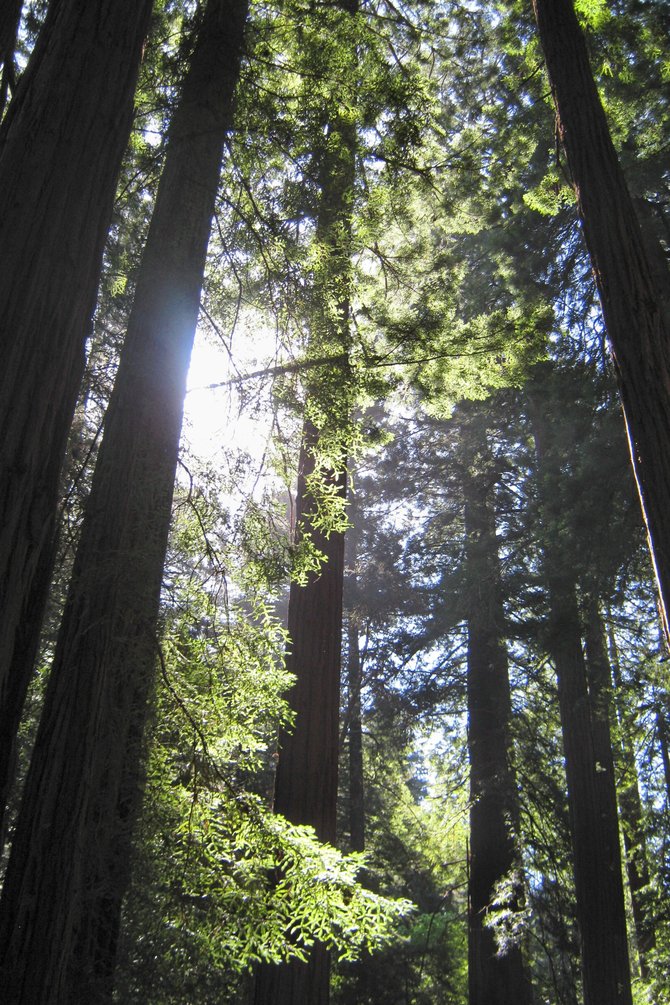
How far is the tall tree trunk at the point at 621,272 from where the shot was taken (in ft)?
14.5

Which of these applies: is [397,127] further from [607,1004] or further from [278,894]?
[607,1004]

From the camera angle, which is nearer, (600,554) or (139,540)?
(139,540)

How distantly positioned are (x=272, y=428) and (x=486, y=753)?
9.06 meters

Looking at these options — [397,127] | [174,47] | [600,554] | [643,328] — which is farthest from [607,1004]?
[174,47]

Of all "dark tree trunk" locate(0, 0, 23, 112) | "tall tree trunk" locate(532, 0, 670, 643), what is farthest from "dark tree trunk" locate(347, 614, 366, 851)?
"dark tree trunk" locate(0, 0, 23, 112)

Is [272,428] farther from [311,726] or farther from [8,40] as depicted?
[8,40]

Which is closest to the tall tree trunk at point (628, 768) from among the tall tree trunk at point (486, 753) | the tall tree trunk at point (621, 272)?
the tall tree trunk at point (486, 753)

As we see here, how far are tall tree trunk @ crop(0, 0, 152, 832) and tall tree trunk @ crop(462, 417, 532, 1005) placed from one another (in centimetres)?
1028

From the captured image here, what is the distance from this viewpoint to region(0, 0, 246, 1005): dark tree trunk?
3156 millimetres

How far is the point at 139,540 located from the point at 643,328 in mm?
3335

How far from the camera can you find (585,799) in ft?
36.5

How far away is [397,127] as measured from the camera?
5965mm

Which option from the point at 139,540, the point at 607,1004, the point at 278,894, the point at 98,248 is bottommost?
the point at 607,1004

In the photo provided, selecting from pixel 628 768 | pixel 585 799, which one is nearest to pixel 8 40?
pixel 628 768
